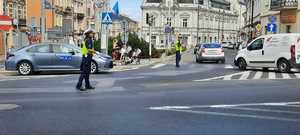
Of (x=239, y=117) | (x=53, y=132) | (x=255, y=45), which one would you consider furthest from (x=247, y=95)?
(x=255, y=45)

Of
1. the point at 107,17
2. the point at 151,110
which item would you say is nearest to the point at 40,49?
the point at 107,17

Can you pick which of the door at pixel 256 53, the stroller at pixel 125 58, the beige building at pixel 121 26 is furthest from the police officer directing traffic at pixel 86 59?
the beige building at pixel 121 26

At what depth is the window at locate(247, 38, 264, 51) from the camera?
2633cm

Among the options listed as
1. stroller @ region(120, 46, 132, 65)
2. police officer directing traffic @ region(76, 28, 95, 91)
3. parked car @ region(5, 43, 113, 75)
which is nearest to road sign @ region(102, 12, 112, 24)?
parked car @ region(5, 43, 113, 75)

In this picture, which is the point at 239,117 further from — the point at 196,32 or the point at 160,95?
the point at 196,32

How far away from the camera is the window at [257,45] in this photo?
2633 cm

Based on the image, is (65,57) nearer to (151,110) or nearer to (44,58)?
(44,58)

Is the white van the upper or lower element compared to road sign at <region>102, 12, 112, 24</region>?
lower

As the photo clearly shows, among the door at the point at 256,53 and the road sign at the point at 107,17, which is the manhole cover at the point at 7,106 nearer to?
the road sign at the point at 107,17

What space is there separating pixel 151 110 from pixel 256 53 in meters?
16.2

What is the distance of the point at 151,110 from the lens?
11070 millimetres

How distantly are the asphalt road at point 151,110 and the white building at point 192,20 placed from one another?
124m

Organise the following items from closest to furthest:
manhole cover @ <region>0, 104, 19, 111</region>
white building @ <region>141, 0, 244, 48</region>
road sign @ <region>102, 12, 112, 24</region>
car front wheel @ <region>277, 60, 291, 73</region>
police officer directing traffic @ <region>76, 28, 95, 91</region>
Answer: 1. manhole cover @ <region>0, 104, 19, 111</region>
2. police officer directing traffic @ <region>76, 28, 95, 91</region>
3. car front wheel @ <region>277, 60, 291, 73</region>
4. road sign @ <region>102, 12, 112, 24</region>
5. white building @ <region>141, 0, 244, 48</region>

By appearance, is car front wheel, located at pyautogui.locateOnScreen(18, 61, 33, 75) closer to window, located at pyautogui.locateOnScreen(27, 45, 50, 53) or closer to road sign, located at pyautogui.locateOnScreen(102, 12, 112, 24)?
window, located at pyautogui.locateOnScreen(27, 45, 50, 53)
